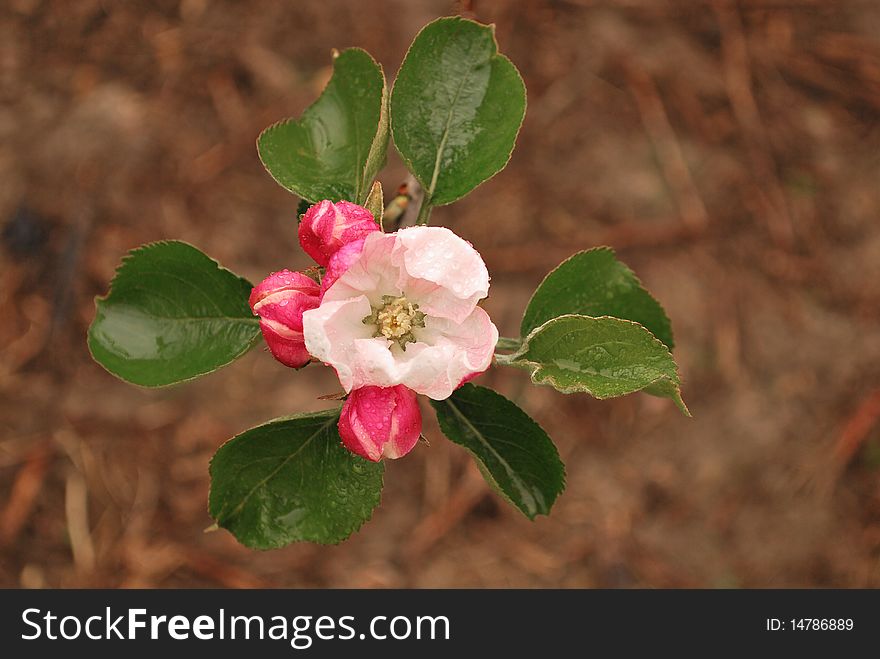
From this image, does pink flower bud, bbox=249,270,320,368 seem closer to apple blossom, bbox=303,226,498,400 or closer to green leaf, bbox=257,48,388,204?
apple blossom, bbox=303,226,498,400

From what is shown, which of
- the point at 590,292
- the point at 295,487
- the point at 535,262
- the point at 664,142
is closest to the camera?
the point at 295,487

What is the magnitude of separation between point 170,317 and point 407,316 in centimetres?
48

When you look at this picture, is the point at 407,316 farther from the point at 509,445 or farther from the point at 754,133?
the point at 754,133

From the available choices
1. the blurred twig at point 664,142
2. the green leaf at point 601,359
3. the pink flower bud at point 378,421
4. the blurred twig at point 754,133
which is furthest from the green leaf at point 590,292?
the blurred twig at point 754,133

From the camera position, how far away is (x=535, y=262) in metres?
3.18

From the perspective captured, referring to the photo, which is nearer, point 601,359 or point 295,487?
point 601,359

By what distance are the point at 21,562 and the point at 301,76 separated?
1.95 metres

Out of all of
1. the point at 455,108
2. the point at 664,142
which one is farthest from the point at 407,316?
the point at 664,142

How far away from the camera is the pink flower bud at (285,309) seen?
122 cm

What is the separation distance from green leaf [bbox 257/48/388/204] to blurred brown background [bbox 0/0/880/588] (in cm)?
144

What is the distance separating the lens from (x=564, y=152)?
10.6 feet

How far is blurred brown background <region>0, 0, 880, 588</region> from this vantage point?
3000mm

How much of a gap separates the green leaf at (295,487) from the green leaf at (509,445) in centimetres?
17

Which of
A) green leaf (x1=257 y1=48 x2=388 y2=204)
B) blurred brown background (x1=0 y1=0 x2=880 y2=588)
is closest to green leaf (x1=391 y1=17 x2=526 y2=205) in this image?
green leaf (x1=257 y1=48 x2=388 y2=204)
